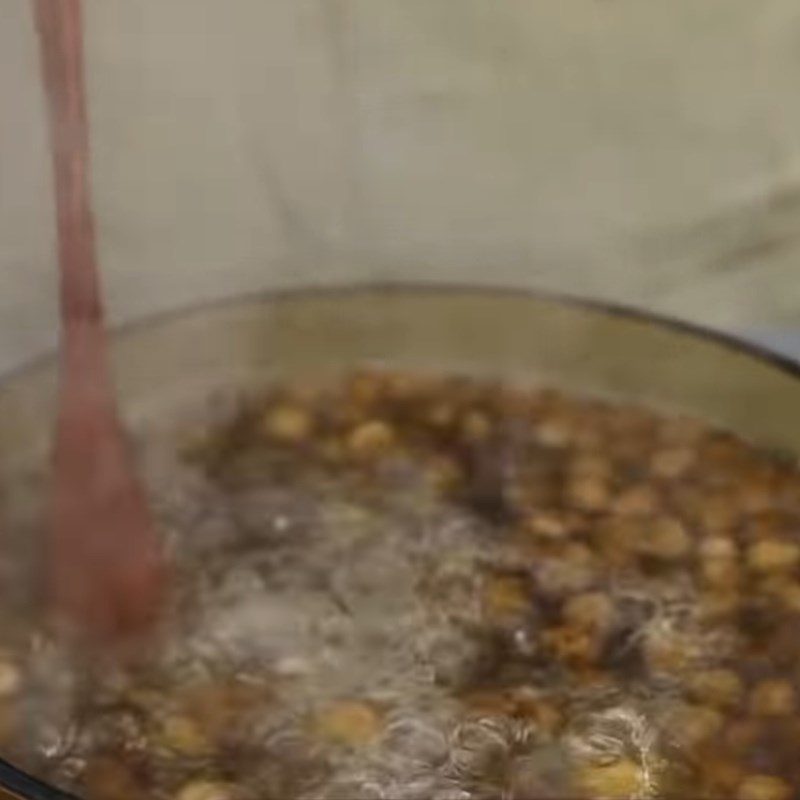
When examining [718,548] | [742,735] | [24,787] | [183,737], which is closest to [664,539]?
[718,548]

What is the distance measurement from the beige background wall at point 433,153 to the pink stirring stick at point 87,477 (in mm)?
162

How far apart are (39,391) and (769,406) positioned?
12.5 inches

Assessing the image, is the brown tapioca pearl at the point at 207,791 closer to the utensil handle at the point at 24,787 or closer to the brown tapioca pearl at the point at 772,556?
the utensil handle at the point at 24,787

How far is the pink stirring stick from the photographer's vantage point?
0.78 meters

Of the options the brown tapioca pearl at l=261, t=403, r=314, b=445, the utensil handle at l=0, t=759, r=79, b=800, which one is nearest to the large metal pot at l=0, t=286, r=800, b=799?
the brown tapioca pearl at l=261, t=403, r=314, b=445

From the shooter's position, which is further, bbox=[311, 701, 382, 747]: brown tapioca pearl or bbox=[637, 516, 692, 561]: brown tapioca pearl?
bbox=[637, 516, 692, 561]: brown tapioca pearl

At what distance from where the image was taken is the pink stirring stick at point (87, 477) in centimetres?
78

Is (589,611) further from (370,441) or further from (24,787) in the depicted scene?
(24,787)

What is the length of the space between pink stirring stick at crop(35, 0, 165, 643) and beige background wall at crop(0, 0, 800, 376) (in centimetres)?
16

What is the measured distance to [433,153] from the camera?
1.05 metres

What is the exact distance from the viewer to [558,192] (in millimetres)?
1066

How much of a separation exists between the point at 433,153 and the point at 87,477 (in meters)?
0.32

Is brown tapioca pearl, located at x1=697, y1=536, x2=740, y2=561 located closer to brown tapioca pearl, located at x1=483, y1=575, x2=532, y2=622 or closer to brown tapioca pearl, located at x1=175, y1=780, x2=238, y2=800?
brown tapioca pearl, located at x1=483, y1=575, x2=532, y2=622

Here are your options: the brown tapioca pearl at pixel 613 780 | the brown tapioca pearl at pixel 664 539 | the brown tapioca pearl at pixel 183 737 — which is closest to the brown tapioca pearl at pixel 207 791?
the brown tapioca pearl at pixel 183 737
